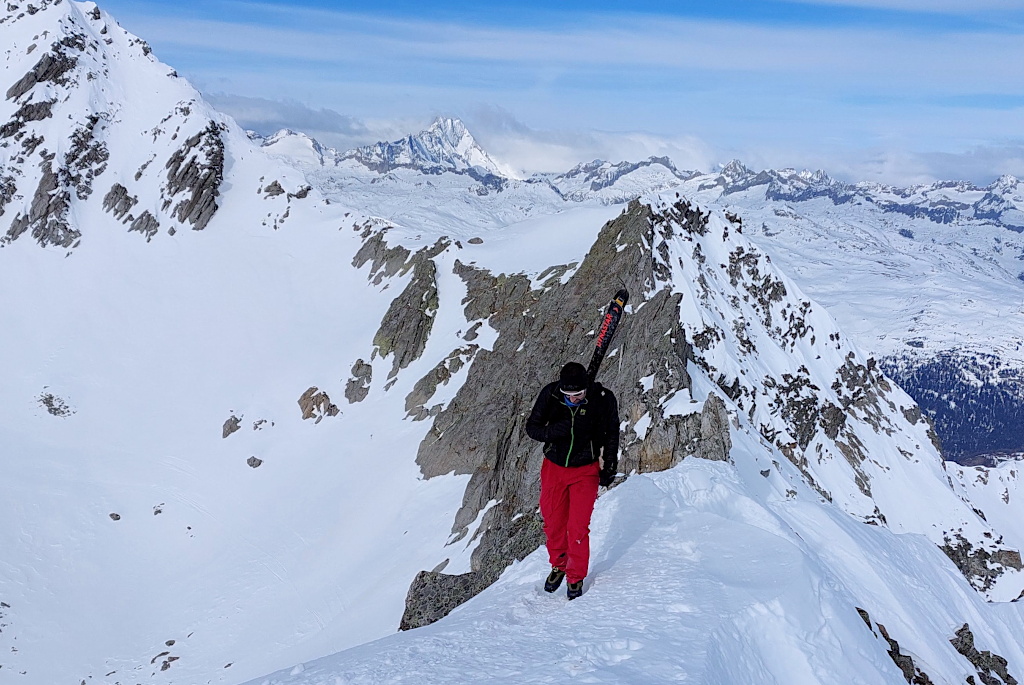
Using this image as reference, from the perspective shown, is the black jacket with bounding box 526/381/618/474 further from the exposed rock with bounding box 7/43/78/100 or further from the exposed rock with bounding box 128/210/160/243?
the exposed rock with bounding box 7/43/78/100

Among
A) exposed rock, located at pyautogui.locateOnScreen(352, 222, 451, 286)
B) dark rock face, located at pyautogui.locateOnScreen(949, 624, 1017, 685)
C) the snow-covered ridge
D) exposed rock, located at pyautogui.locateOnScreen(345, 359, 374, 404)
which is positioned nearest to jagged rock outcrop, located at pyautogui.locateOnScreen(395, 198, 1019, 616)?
exposed rock, located at pyautogui.locateOnScreen(352, 222, 451, 286)

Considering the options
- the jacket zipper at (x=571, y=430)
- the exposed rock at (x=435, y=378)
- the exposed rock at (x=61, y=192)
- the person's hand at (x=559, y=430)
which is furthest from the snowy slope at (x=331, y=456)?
the person's hand at (x=559, y=430)

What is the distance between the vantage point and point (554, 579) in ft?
32.7

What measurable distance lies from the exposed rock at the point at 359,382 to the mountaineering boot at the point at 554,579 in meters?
44.9

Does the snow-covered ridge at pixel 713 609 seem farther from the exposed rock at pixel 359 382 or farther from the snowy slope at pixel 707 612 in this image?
the exposed rock at pixel 359 382

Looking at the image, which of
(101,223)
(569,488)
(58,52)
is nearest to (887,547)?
(569,488)

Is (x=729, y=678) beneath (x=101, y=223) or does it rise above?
beneath

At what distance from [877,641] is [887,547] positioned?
5037 millimetres

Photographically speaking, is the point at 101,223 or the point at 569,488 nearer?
the point at 569,488

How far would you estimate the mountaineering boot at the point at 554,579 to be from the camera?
9.92m

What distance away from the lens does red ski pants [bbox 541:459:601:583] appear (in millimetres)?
9492

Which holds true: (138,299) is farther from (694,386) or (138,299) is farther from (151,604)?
(694,386)

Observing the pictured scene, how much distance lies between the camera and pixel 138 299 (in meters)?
76.5

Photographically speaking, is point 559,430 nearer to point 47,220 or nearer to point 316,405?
point 316,405
